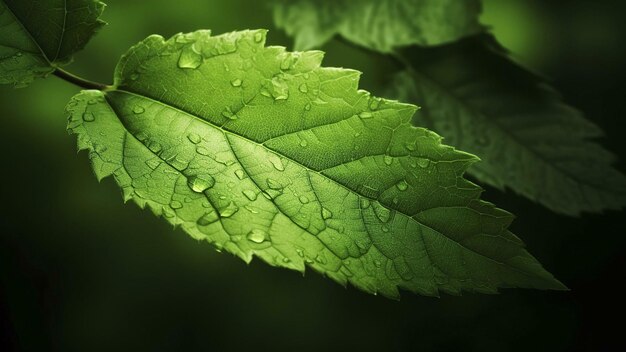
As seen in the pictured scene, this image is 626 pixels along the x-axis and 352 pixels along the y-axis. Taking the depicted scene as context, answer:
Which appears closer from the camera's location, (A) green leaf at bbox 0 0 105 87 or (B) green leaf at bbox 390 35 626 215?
(A) green leaf at bbox 0 0 105 87

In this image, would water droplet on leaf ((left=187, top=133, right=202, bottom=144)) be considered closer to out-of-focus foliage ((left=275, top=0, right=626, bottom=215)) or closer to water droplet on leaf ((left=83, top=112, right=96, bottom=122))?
water droplet on leaf ((left=83, top=112, right=96, bottom=122))

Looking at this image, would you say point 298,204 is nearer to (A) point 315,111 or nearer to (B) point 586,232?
(A) point 315,111

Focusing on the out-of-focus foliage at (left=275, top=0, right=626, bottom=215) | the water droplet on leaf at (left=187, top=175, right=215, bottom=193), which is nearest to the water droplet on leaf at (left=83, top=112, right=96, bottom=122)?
the water droplet on leaf at (left=187, top=175, right=215, bottom=193)

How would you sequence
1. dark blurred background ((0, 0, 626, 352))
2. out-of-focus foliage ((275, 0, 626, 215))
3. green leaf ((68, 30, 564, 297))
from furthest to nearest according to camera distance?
dark blurred background ((0, 0, 626, 352)), out-of-focus foliage ((275, 0, 626, 215)), green leaf ((68, 30, 564, 297))

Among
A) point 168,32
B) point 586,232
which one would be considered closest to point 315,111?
point 168,32

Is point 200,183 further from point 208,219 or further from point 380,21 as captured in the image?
point 380,21
